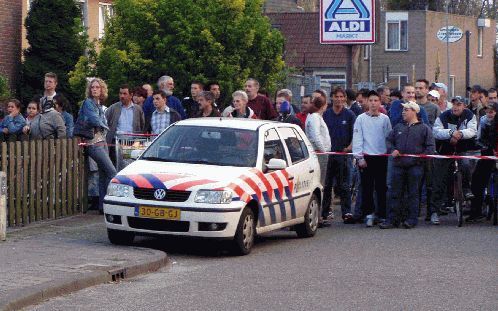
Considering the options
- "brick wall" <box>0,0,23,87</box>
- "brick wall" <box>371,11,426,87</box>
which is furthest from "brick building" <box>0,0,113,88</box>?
"brick wall" <box>371,11,426,87</box>

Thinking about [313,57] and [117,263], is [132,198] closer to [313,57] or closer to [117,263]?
[117,263]

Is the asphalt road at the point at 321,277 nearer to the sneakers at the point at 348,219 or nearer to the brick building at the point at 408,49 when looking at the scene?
the sneakers at the point at 348,219

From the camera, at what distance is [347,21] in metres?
23.5

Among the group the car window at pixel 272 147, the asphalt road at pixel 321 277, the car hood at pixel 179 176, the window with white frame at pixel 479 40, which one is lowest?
the asphalt road at pixel 321 277

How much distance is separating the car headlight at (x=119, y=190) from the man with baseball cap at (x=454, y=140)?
6391 mm

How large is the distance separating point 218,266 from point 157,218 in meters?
1.14

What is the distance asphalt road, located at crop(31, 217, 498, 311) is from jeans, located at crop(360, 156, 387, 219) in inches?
60.4

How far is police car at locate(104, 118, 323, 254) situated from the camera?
14555 millimetres

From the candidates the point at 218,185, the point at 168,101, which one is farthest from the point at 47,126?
the point at 218,185

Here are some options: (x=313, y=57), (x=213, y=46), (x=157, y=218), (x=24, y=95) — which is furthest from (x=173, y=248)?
(x=313, y=57)

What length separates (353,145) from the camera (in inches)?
752

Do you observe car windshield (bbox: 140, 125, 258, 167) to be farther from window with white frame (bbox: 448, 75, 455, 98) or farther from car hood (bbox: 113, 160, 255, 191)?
window with white frame (bbox: 448, 75, 455, 98)

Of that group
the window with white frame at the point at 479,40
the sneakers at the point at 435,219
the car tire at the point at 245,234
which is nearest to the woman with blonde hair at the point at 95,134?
the car tire at the point at 245,234

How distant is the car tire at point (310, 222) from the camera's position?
1709 cm
